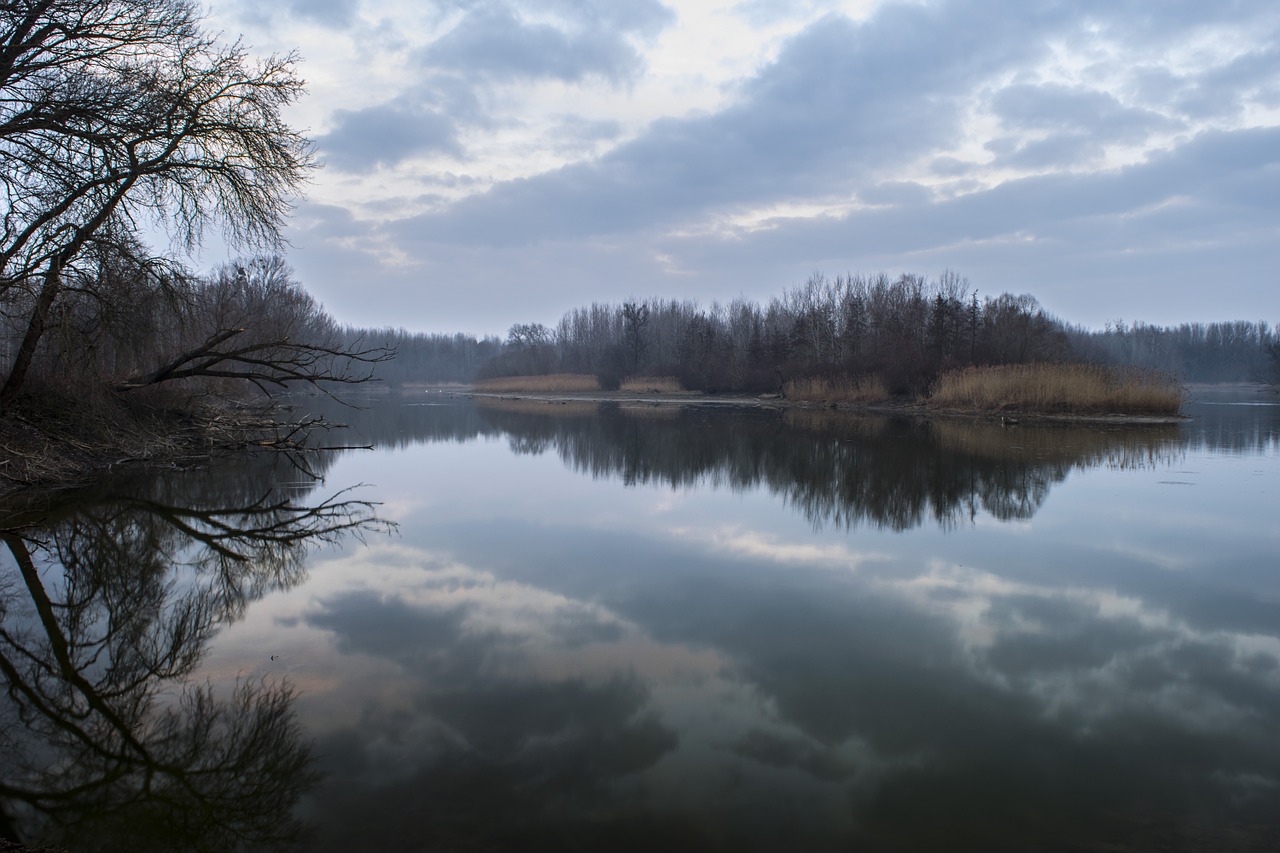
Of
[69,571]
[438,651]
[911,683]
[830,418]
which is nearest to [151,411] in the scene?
[69,571]

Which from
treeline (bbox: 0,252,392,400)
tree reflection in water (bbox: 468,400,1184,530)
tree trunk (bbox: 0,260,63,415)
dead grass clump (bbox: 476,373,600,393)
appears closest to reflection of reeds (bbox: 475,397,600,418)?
tree reflection in water (bbox: 468,400,1184,530)

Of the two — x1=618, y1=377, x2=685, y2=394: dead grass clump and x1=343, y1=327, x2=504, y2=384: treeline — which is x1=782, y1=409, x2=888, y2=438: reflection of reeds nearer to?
x1=618, y1=377, x2=685, y2=394: dead grass clump

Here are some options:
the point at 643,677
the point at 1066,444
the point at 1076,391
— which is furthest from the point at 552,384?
the point at 643,677

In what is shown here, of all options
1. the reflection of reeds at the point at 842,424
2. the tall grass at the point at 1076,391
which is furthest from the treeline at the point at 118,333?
the tall grass at the point at 1076,391

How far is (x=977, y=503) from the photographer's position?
29.3 feet

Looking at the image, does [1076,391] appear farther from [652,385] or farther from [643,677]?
[652,385]

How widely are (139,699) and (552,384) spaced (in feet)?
174

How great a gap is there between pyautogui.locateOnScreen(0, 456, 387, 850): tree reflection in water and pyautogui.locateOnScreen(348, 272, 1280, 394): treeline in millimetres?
11168

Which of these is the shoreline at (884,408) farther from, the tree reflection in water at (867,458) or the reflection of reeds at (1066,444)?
the tree reflection in water at (867,458)

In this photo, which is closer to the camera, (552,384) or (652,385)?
(652,385)

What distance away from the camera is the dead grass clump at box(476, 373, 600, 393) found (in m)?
54.4

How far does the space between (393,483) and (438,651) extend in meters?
7.10

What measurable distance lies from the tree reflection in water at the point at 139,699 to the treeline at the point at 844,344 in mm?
11168

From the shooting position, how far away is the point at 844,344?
41.8 meters
